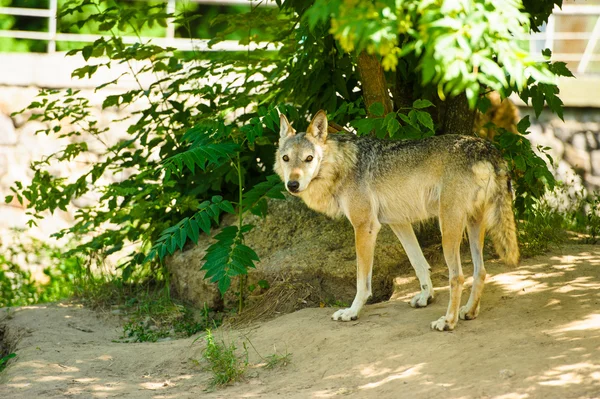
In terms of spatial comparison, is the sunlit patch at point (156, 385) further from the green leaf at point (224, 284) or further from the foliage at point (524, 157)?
the foliage at point (524, 157)

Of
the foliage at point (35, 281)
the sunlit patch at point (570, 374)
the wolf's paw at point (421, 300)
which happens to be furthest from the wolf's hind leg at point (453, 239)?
the foliage at point (35, 281)

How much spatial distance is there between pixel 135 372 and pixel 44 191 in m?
3.08

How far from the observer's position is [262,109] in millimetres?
7125

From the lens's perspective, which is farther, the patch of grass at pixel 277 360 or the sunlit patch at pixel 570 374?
the patch of grass at pixel 277 360

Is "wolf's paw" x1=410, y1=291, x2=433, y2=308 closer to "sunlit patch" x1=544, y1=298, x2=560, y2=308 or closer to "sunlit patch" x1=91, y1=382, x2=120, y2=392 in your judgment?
"sunlit patch" x1=544, y1=298, x2=560, y2=308

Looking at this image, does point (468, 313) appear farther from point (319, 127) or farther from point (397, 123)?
point (319, 127)

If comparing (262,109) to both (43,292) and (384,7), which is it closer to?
(384,7)

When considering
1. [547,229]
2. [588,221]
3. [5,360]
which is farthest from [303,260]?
[588,221]

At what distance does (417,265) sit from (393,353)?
1.45 metres

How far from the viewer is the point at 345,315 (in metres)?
6.41

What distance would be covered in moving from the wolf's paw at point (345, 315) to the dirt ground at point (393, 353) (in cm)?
8

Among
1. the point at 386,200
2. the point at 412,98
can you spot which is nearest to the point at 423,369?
the point at 386,200

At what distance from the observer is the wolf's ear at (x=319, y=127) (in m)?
6.62

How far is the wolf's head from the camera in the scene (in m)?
6.48
